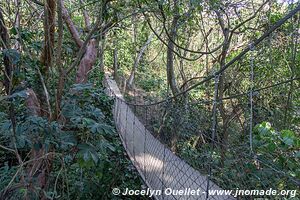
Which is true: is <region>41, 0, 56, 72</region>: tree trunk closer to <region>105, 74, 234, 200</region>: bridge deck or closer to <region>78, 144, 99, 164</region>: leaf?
<region>78, 144, 99, 164</region>: leaf

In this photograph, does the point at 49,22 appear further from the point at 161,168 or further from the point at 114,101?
the point at 114,101

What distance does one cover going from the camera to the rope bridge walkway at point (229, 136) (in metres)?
1.41

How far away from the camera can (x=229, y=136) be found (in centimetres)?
313

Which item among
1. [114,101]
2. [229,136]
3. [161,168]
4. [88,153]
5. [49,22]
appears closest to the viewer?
[88,153]

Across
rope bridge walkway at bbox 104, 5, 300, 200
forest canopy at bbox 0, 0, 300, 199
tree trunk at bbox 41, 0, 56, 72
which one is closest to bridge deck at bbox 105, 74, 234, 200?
rope bridge walkway at bbox 104, 5, 300, 200

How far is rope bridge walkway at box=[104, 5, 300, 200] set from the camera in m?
1.41

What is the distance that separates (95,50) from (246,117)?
1716 millimetres

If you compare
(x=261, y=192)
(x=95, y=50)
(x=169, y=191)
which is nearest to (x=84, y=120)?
(x=169, y=191)

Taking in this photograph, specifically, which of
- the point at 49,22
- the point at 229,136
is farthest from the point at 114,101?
the point at 49,22

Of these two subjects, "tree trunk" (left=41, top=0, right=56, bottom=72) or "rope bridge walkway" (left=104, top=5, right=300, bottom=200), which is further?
"rope bridge walkway" (left=104, top=5, right=300, bottom=200)

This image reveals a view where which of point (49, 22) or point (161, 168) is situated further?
point (161, 168)

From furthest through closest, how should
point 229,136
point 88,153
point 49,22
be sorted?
→ point 229,136 → point 49,22 → point 88,153

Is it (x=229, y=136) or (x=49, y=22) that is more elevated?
(x=49, y=22)

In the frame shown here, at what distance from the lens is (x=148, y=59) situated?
26.0 ft
